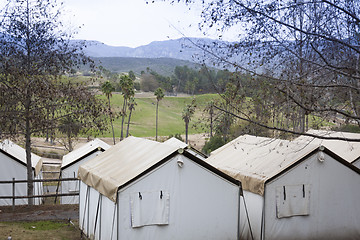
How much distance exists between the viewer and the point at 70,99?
15875mm

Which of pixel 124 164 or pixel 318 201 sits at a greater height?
pixel 124 164

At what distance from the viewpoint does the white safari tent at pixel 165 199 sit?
955 cm

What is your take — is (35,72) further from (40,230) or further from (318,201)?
(318,201)

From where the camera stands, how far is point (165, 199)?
984 cm

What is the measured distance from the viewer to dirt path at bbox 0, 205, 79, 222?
49.1 feet

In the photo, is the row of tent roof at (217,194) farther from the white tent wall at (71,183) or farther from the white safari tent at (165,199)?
the white tent wall at (71,183)

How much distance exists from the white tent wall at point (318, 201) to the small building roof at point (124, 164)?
1675 mm

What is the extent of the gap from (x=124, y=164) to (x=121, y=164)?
15cm

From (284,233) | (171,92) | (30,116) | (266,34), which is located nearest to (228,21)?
(266,34)

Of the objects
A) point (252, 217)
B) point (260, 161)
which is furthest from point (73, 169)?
point (252, 217)

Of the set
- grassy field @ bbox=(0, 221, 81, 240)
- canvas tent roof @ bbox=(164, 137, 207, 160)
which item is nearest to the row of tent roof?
grassy field @ bbox=(0, 221, 81, 240)

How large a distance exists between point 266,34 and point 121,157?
4994 millimetres

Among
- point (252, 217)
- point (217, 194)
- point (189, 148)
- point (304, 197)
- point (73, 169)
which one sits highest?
point (189, 148)

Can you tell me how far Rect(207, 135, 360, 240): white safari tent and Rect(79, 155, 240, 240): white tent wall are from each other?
111cm
